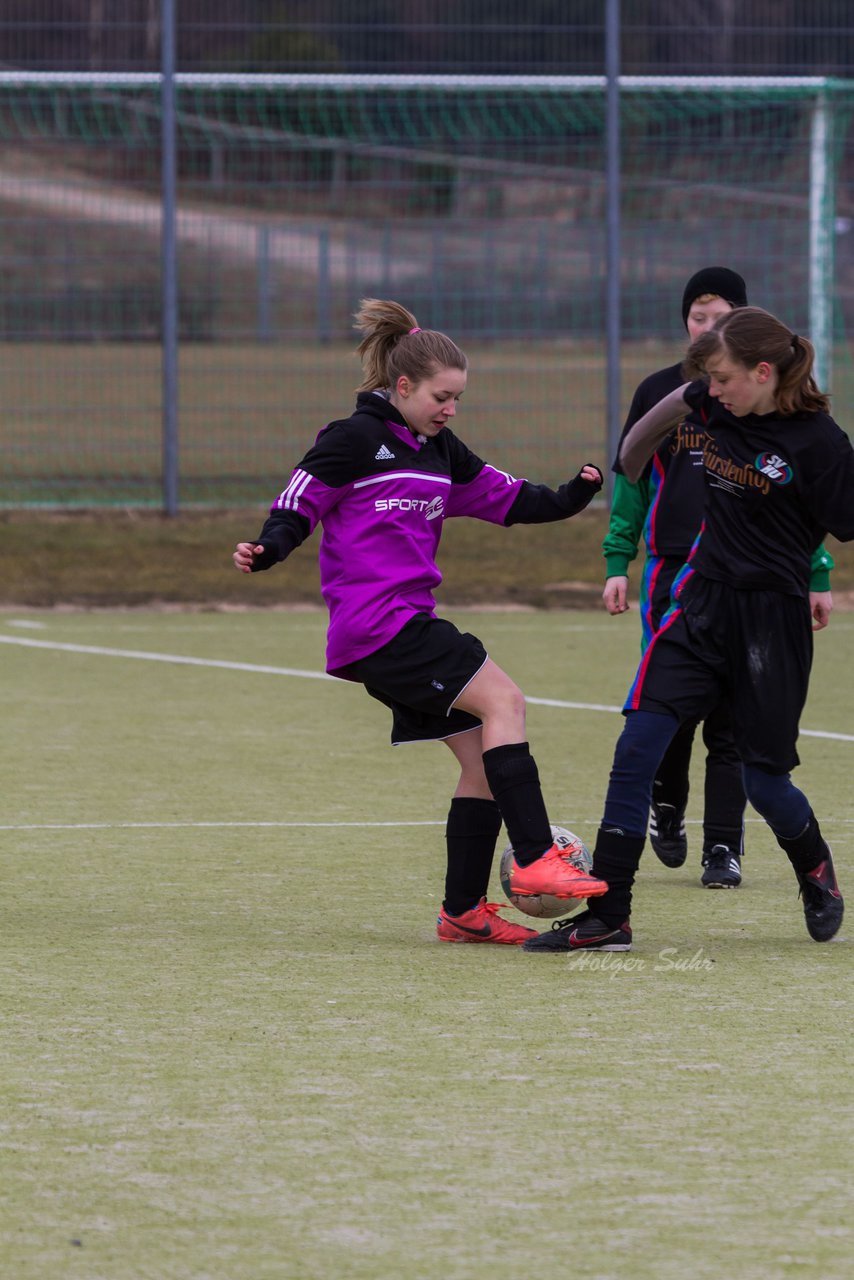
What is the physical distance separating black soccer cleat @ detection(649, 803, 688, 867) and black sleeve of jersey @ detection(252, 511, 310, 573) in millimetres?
1768

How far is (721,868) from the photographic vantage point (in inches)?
253

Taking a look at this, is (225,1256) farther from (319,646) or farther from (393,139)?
(393,139)

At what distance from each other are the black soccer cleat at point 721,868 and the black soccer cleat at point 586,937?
3.07 feet

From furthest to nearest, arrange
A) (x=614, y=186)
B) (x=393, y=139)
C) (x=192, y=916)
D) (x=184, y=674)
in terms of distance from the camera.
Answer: (x=393, y=139), (x=614, y=186), (x=184, y=674), (x=192, y=916)

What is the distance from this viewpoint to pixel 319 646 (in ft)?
40.4

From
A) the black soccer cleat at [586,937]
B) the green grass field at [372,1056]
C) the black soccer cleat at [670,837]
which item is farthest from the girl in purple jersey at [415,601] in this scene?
the black soccer cleat at [670,837]

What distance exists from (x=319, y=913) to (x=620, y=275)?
11.7m

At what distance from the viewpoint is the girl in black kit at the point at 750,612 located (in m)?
5.33

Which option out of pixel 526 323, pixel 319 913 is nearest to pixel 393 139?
pixel 526 323

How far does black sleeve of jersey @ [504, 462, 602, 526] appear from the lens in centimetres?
571

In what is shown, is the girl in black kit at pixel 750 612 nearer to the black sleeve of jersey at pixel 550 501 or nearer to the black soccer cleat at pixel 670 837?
the black sleeve of jersey at pixel 550 501

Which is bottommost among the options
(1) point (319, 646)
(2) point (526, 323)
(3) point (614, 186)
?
(1) point (319, 646)

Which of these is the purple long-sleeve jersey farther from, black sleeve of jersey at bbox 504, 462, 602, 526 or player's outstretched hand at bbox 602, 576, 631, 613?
player's outstretched hand at bbox 602, 576, 631, 613

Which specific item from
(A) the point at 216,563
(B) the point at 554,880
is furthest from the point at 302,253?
(B) the point at 554,880
